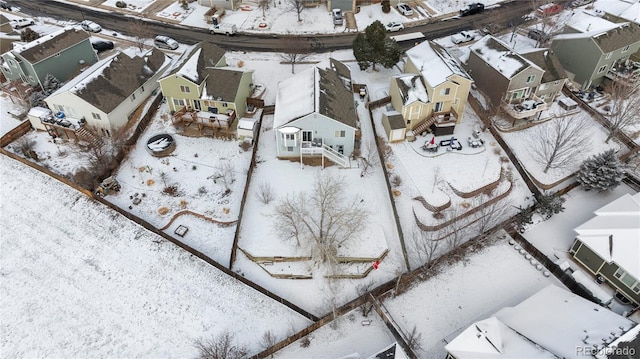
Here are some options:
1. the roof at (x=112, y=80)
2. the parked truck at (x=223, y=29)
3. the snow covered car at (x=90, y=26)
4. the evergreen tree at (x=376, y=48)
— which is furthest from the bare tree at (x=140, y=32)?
the evergreen tree at (x=376, y=48)

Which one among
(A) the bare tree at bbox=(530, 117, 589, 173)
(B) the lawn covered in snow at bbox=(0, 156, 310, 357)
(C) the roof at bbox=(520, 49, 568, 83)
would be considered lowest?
(B) the lawn covered in snow at bbox=(0, 156, 310, 357)

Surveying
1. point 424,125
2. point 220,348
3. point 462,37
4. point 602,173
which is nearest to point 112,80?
point 220,348

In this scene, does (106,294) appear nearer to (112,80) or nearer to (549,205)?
(112,80)

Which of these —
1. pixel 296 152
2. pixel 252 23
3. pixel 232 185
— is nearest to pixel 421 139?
pixel 296 152

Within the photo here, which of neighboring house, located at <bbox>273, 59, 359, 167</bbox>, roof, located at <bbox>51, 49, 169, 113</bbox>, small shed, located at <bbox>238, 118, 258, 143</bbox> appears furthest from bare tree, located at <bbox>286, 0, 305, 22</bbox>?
small shed, located at <bbox>238, 118, 258, 143</bbox>

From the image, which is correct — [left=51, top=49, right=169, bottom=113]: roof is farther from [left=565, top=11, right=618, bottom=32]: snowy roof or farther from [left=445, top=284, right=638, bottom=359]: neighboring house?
[left=565, top=11, right=618, bottom=32]: snowy roof

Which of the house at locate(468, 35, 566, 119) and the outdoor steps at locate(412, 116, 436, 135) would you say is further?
the house at locate(468, 35, 566, 119)

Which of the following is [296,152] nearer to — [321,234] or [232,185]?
[232,185]

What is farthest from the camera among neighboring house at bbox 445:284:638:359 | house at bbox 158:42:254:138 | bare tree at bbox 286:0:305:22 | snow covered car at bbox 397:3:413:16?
snow covered car at bbox 397:3:413:16
